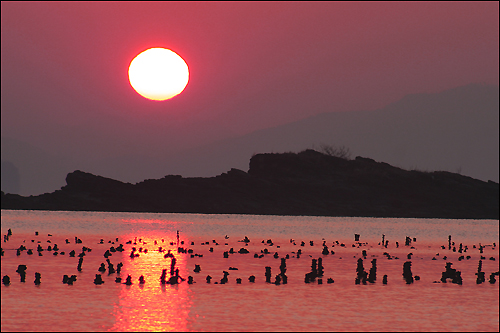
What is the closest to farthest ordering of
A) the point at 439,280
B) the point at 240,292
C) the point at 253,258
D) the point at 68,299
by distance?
1. the point at 68,299
2. the point at 240,292
3. the point at 439,280
4. the point at 253,258

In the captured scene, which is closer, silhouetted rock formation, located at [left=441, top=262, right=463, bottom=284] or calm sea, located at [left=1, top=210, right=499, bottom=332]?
calm sea, located at [left=1, top=210, right=499, bottom=332]

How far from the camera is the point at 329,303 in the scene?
3662 cm

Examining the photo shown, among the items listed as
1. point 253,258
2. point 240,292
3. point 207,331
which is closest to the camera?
point 207,331

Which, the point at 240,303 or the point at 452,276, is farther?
the point at 452,276

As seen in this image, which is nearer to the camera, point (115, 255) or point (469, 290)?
A: point (469, 290)

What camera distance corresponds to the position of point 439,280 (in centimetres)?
4903

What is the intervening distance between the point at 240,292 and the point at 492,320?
45.2ft

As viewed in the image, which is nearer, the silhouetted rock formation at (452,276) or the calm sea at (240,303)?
the calm sea at (240,303)

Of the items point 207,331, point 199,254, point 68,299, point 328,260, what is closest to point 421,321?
point 207,331

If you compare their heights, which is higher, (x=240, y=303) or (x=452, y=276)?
(x=452, y=276)

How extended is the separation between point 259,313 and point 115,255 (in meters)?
34.9

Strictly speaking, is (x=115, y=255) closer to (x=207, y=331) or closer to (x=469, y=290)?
(x=469, y=290)

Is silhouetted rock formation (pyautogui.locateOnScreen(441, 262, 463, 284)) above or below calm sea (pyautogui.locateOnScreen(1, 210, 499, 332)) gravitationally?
above

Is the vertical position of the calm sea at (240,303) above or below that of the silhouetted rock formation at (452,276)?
below
